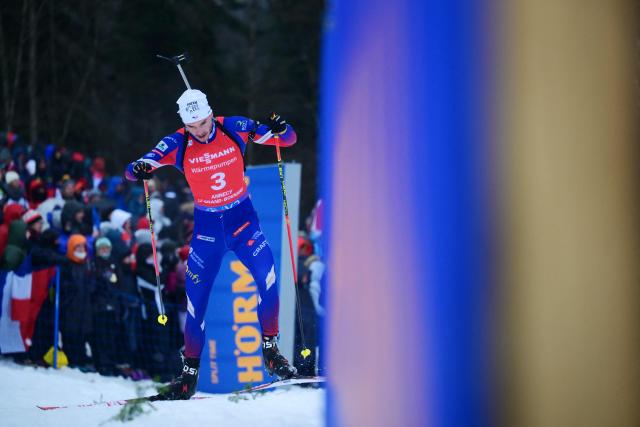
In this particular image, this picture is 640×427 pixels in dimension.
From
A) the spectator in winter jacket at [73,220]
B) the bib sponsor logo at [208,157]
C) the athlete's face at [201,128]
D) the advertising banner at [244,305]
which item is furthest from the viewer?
the spectator in winter jacket at [73,220]

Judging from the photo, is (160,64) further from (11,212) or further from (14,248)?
(14,248)

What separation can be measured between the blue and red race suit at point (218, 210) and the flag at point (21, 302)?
4.09 metres

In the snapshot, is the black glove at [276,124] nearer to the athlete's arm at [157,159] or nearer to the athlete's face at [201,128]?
the athlete's face at [201,128]

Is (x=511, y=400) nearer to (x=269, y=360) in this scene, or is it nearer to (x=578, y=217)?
(x=578, y=217)

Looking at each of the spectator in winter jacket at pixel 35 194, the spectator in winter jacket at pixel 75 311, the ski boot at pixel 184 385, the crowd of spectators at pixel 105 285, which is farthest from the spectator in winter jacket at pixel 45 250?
the ski boot at pixel 184 385

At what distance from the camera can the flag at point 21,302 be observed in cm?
969

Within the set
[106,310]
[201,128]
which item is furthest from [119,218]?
[201,128]

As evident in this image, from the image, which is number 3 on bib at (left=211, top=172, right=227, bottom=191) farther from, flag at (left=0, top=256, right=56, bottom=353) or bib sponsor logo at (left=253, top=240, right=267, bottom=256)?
flag at (left=0, top=256, right=56, bottom=353)

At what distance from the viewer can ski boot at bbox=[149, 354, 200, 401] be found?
644 cm

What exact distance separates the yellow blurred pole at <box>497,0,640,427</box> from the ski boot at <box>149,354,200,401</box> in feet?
12.4

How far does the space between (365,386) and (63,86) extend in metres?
23.2

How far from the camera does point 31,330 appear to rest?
32.3 feet

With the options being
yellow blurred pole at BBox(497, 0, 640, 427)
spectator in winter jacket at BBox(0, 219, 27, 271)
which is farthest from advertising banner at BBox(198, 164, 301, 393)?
yellow blurred pole at BBox(497, 0, 640, 427)

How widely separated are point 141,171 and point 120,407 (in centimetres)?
203
